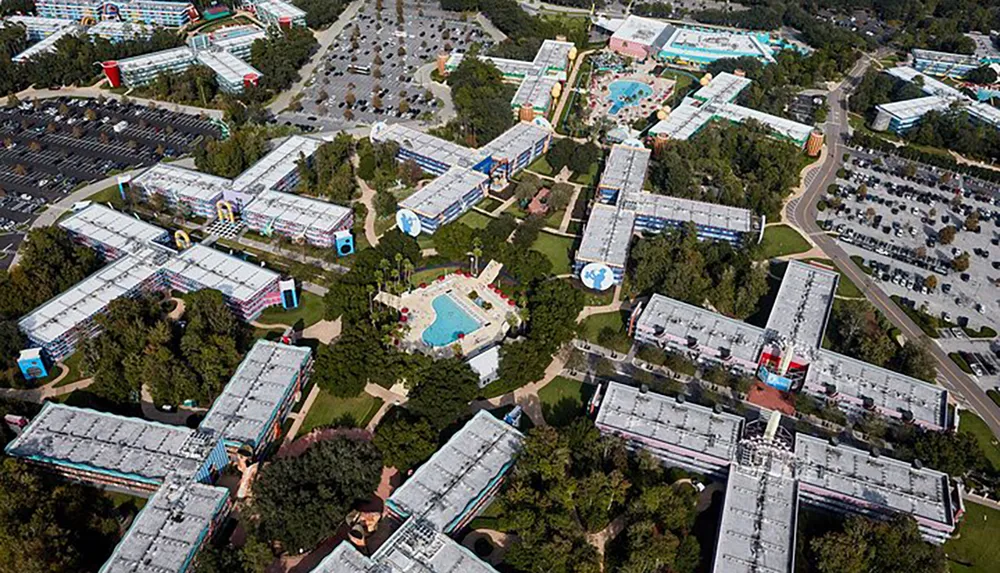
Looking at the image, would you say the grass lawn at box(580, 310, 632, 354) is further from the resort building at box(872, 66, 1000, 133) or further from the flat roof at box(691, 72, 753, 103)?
the resort building at box(872, 66, 1000, 133)

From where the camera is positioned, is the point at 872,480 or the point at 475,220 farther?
the point at 475,220

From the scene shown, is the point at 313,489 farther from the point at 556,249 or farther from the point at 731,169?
the point at 731,169

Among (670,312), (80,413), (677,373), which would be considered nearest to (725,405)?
(677,373)

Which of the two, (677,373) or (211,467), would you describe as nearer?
(211,467)

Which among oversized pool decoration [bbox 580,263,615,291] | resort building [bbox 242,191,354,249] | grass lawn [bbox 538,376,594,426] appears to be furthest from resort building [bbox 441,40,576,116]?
grass lawn [bbox 538,376,594,426]

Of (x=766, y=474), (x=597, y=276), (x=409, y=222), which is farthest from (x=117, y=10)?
(x=766, y=474)

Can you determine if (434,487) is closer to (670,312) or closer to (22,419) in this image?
(670,312)
